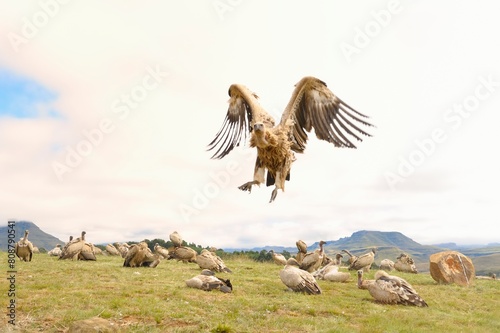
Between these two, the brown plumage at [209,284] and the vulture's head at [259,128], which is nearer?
the vulture's head at [259,128]

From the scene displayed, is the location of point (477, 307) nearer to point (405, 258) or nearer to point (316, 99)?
point (316, 99)

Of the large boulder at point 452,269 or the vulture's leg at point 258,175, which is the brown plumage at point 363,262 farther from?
the vulture's leg at point 258,175

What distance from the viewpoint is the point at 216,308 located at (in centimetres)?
1043

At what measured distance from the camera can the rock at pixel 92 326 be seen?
25.9 ft

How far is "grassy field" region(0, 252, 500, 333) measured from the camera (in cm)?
909

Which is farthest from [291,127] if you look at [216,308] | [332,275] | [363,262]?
[363,262]

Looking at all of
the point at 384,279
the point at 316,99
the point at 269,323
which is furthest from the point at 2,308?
the point at 384,279

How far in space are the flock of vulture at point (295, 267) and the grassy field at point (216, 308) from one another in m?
0.43

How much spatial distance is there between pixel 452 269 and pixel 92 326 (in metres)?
15.9

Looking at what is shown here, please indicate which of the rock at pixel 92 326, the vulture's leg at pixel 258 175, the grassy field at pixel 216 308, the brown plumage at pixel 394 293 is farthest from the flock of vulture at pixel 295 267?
the rock at pixel 92 326

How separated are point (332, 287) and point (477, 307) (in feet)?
15.5

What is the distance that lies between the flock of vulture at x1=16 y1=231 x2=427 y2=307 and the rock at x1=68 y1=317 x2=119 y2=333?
4856 mm

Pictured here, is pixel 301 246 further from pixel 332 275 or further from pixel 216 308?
pixel 216 308

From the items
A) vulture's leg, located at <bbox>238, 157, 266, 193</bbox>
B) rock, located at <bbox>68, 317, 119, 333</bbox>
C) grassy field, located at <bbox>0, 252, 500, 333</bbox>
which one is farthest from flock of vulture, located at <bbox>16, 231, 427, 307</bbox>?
rock, located at <bbox>68, 317, 119, 333</bbox>
